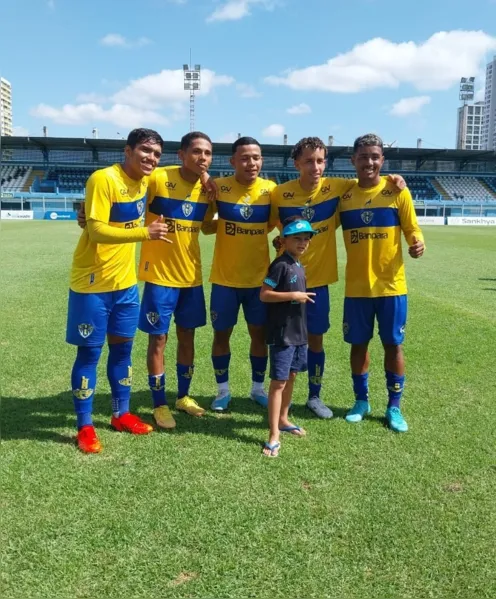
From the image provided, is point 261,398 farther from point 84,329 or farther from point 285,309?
point 84,329

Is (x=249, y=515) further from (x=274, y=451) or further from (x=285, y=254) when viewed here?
(x=285, y=254)

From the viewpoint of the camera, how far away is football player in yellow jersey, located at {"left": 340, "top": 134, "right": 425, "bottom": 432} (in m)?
4.21

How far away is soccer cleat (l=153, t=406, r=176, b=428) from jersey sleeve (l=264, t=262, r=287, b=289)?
1.41 m

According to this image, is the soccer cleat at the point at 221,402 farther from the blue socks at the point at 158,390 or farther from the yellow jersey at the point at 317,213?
the yellow jersey at the point at 317,213

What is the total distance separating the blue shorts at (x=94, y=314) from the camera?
375 centimetres

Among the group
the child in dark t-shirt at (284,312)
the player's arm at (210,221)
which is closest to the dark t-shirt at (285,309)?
the child in dark t-shirt at (284,312)

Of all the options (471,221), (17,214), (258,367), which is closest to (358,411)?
(258,367)

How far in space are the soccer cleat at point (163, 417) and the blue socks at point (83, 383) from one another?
0.57 m

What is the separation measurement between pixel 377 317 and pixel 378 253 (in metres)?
0.55

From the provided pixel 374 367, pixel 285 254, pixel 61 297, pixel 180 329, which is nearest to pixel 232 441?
pixel 180 329

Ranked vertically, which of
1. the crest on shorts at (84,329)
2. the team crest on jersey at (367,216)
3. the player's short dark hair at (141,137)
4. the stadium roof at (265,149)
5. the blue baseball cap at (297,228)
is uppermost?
the stadium roof at (265,149)

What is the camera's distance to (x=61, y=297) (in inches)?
387

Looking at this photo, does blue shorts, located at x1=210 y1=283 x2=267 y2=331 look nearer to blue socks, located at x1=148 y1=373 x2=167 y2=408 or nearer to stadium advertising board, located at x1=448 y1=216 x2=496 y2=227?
blue socks, located at x1=148 y1=373 x2=167 y2=408

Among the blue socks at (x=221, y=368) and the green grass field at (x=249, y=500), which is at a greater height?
the blue socks at (x=221, y=368)
